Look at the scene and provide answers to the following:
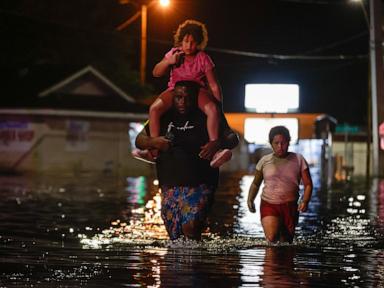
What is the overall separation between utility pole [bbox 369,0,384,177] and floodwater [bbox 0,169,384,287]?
17808 millimetres

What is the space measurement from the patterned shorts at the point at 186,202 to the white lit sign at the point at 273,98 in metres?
51.9

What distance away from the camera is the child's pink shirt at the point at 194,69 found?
10086 millimetres

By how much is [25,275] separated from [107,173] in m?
30.3

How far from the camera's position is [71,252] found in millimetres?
10594

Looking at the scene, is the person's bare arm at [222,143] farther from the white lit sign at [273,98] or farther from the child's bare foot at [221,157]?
the white lit sign at [273,98]

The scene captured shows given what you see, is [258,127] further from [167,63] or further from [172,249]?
[167,63]

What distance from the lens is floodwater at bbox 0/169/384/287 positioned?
8656 mm

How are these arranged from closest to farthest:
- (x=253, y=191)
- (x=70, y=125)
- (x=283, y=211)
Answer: (x=283, y=211) < (x=253, y=191) < (x=70, y=125)

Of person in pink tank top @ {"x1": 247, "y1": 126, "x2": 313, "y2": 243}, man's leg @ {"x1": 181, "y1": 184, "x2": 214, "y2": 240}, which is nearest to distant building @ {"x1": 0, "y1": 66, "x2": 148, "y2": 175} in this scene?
person in pink tank top @ {"x1": 247, "y1": 126, "x2": 313, "y2": 243}

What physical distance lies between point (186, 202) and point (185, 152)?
1.74 ft

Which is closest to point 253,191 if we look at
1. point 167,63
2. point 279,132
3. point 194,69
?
point 279,132

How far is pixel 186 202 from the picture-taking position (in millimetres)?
10336

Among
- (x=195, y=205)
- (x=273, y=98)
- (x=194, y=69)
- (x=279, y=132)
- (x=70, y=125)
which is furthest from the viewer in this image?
(x=273, y=98)

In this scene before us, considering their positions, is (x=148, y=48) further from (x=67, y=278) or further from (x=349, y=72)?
(x=67, y=278)
